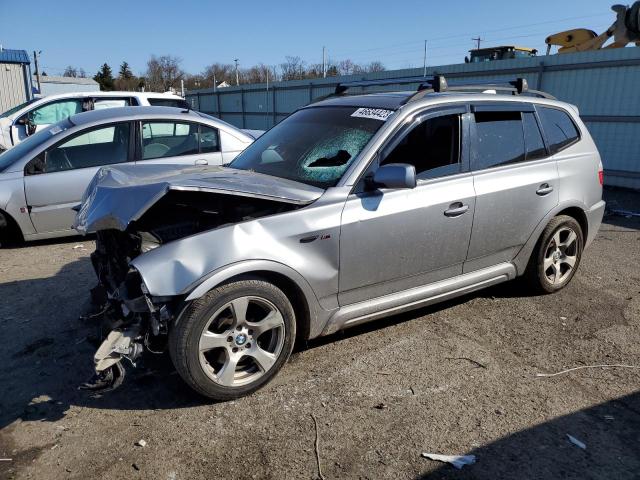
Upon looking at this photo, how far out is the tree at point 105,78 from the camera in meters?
63.1

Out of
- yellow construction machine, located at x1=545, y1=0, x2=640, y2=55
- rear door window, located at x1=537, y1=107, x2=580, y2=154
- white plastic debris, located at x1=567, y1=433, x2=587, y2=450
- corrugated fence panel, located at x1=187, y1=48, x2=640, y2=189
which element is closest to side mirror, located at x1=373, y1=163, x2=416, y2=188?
white plastic debris, located at x1=567, y1=433, x2=587, y2=450

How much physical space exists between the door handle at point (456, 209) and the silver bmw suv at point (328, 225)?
0.01 m

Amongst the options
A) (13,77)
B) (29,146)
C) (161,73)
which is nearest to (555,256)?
(29,146)

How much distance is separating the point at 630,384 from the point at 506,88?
8.90 feet

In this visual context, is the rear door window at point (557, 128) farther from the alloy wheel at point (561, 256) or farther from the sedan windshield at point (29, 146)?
the sedan windshield at point (29, 146)

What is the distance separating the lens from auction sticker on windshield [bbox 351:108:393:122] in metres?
3.81

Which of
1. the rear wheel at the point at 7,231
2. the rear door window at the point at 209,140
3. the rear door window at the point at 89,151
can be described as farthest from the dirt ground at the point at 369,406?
the rear door window at the point at 209,140

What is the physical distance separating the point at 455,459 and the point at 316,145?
2.38 meters

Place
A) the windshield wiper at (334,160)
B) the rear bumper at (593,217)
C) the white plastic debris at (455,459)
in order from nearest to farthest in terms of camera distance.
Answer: the white plastic debris at (455,459)
the windshield wiper at (334,160)
the rear bumper at (593,217)

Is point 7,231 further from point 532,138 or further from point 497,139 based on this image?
point 532,138

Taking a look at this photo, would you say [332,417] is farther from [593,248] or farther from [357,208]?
[593,248]

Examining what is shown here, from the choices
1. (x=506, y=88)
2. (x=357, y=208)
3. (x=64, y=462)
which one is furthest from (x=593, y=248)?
(x=64, y=462)

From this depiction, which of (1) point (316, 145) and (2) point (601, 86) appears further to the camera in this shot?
(2) point (601, 86)

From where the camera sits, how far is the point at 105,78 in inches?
2618
